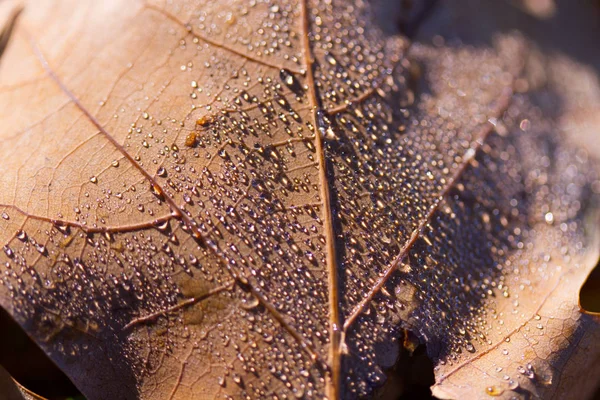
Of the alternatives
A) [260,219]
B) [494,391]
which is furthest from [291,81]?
[494,391]

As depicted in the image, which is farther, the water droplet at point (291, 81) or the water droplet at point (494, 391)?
the water droplet at point (291, 81)


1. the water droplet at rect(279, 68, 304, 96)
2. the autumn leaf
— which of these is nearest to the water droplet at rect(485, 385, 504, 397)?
the autumn leaf

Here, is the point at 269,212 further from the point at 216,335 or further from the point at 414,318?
the point at 414,318

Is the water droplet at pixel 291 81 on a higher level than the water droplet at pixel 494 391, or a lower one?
higher

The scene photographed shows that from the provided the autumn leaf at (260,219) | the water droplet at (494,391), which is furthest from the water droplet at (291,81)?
the water droplet at (494,391)

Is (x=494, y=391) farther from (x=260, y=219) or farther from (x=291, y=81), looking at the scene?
(x=291, y=81)

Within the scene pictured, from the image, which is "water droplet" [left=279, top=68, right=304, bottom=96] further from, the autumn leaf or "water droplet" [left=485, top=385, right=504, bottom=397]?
"water droplet" [left=485, top=385, right=504, bottom=397]

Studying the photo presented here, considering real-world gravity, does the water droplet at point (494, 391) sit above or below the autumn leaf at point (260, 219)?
below

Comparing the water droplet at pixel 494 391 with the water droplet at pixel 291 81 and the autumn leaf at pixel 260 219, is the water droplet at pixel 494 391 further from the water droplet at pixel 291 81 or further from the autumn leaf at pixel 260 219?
the water droplet at pixel 291 81
